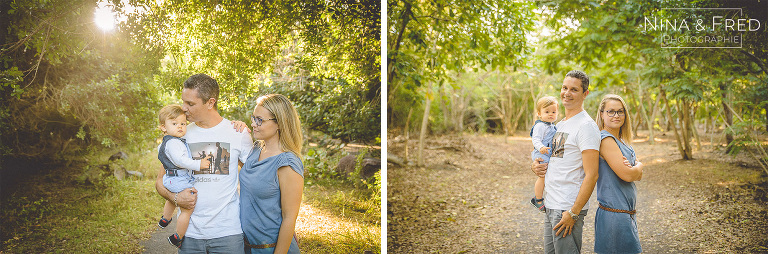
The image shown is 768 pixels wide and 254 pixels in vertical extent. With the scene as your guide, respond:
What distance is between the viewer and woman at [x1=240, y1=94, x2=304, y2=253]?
186 centimetres

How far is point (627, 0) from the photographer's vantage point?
346cm

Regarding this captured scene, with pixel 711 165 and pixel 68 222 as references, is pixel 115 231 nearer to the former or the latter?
pixel 68 222

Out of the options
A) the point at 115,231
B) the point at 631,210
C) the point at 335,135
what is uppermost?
the point at 335,135

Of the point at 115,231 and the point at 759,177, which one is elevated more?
the point at 759,177

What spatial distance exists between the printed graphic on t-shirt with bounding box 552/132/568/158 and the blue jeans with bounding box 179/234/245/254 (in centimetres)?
186

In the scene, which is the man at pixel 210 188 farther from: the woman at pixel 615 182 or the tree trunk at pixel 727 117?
the tree trunk at pixel 727 117

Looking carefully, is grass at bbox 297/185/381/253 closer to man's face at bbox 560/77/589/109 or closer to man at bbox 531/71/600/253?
man at bbox 531/71/600/253

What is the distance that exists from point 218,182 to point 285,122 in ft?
1.62

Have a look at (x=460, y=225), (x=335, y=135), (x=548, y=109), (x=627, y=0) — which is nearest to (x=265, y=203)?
(x=335, y=135)

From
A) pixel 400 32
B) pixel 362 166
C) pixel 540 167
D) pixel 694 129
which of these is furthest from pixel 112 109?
pixel 694 129

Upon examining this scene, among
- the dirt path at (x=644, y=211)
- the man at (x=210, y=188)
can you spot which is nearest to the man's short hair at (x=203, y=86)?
the man at (x=210, y=188)

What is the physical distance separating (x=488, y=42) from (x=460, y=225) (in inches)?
74.5

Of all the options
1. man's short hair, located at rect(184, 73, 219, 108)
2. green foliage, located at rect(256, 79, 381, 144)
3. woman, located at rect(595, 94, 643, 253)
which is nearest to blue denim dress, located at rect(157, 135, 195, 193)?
man's short hair, located at rect(184, 73, 219, 108)

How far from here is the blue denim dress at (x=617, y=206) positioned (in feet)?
7.42
